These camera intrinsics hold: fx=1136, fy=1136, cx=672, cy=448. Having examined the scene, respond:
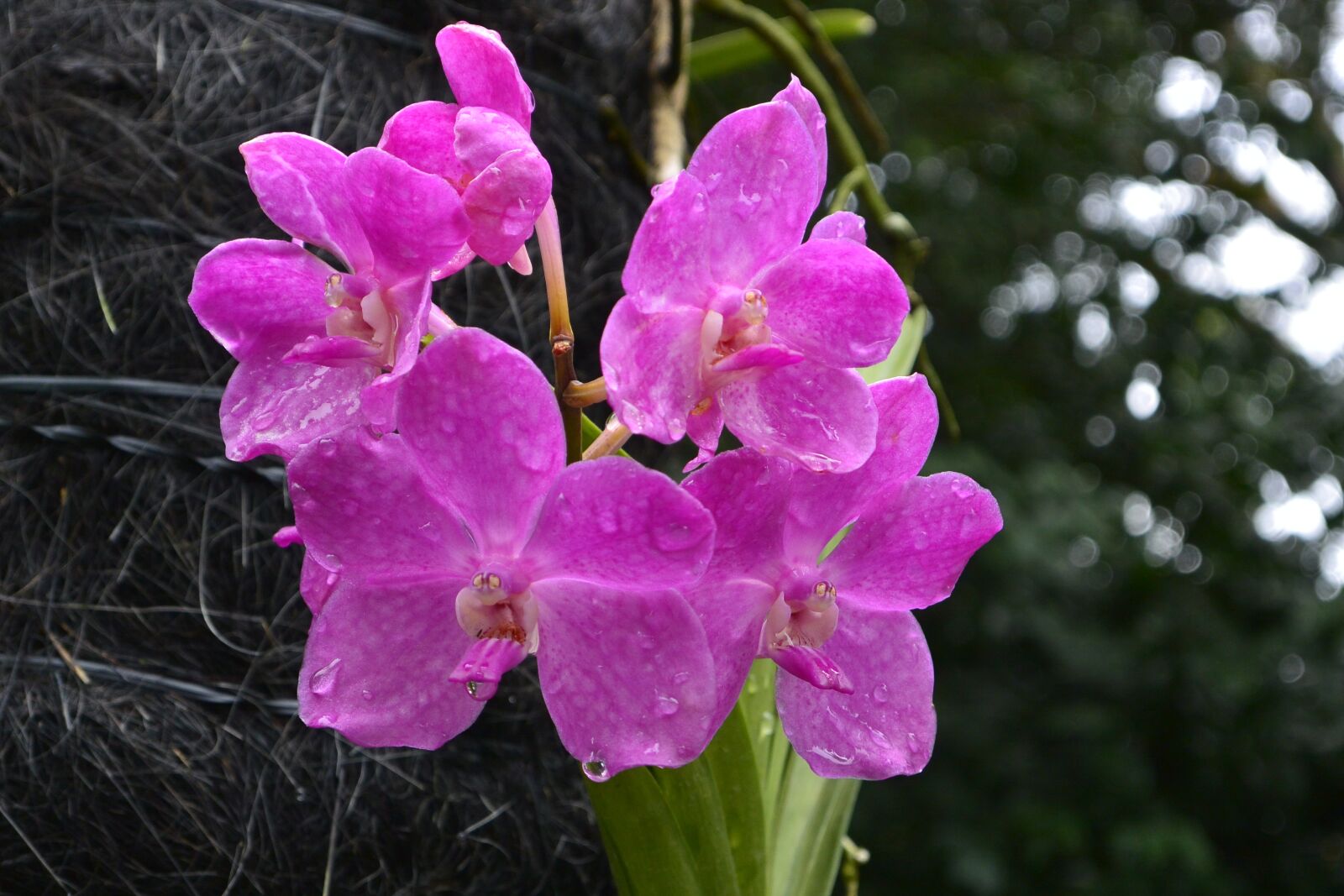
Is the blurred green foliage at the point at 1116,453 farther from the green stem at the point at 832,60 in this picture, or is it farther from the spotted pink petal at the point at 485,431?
the spotted pink petal at the point at 485,431

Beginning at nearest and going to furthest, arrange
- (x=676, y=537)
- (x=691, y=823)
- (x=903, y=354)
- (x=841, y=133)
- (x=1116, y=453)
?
(x=676, y=537) → (x=691, y=823) → (x=903, y=354) → (x=841, y=133) → (x=1116, y=453)

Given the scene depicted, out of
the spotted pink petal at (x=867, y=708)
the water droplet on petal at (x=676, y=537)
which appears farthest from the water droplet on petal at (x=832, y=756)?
the water droplet on petal at (x=676, y=537)

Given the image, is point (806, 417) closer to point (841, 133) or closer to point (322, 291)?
point (322, 291)

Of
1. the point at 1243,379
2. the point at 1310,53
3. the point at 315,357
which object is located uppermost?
the point at 315,357

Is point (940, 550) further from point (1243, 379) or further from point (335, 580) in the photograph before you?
point (1243, 379)

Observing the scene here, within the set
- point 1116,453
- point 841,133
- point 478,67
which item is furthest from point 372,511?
point 1116,453

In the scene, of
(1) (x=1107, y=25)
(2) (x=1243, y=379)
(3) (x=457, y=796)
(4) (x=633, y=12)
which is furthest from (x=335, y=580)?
(1) (x=1107, y=25)

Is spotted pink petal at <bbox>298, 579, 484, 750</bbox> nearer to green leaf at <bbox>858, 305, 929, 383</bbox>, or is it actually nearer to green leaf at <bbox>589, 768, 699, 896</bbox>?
green leaf at <bbox>589, 768, 699, 896</bbox>
